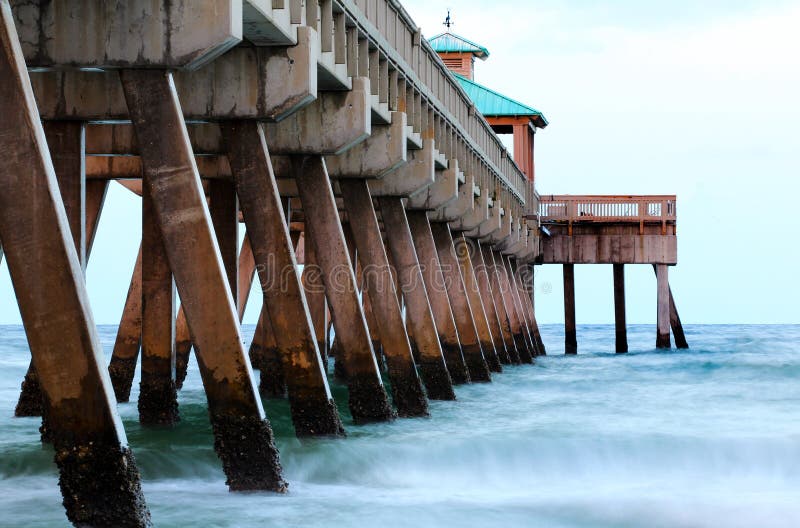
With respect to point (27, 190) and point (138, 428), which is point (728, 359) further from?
point (27, 190)

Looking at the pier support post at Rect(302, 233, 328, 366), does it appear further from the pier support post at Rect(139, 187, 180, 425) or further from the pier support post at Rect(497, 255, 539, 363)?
the pier support post at Rect(497, 255, 539, 363)

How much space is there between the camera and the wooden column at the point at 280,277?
12266mm

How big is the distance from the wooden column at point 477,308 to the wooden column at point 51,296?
1910 cm

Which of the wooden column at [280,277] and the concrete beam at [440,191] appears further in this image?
the concrete beam at [440,191]

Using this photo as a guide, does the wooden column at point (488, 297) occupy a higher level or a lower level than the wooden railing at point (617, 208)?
lower

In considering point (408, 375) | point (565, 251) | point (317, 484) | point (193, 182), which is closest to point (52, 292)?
point (193, 182)

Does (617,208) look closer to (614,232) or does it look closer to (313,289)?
(614,232)

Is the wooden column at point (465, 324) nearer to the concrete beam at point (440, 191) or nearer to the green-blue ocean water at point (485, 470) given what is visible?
the concrete beam at point (440, 191)

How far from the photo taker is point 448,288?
24.6 m

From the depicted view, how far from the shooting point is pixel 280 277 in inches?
484

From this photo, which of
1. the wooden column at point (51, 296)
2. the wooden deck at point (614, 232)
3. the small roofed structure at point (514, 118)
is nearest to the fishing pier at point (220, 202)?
the wooden column at point (51, 296)

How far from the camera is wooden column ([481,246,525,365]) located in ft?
110

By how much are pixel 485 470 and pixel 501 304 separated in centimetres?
2164

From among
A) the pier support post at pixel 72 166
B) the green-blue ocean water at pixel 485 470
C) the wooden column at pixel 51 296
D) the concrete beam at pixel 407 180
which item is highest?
the concrete beam at pixel 407 180
